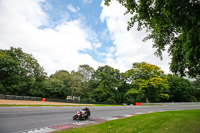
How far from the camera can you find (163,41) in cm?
1093

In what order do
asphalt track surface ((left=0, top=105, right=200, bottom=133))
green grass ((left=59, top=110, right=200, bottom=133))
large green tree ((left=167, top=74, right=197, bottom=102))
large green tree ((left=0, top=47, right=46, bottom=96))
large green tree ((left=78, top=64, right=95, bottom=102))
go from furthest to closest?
large green tree ((left=167, top=74, right=197, bottom=102))
large green tree ((left=78, top=64, right=95, bottom=102))
large green tree ((left=0, top=47, right=46, bottom=96))
asphalt track surface ((left=0, top=105, right=200, bottom=133))
green grass ((left=59, top=110, right=200, bottom=133))

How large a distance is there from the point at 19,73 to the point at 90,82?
80.5ft

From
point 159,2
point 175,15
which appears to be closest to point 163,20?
point 175,15

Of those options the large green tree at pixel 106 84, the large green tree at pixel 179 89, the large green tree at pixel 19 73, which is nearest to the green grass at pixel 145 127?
the large green tree at pixel 106 84

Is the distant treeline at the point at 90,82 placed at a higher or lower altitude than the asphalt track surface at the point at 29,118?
higher

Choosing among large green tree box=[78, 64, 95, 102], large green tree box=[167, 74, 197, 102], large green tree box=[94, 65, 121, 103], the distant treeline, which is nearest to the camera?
the distant treeline

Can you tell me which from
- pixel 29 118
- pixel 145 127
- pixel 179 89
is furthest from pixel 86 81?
pixel 145 127

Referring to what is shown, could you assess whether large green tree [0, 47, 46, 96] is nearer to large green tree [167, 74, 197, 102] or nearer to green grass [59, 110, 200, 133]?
green grass [59, 110, 200, 133]

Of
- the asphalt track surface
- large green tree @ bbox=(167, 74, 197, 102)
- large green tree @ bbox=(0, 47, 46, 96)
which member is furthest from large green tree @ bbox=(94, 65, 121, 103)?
the asphalt track surface

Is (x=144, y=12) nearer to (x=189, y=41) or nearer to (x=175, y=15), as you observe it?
(x=175, y=15)

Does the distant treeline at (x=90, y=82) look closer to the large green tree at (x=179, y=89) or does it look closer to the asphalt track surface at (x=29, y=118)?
the large green tree at (x=179, y=89)

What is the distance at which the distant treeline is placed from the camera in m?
37.1

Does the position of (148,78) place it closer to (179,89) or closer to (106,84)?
(106,84)

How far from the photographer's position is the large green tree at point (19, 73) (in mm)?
36066
